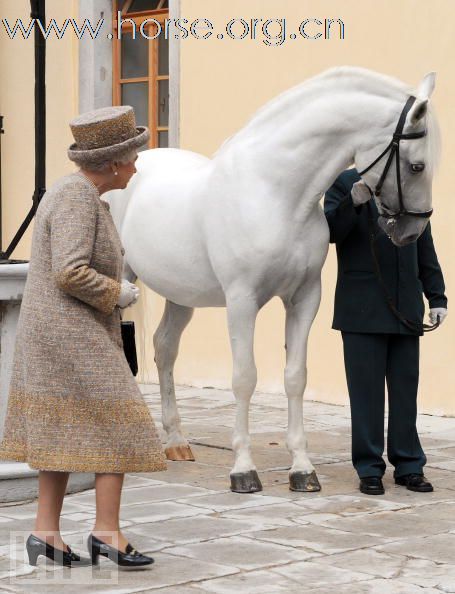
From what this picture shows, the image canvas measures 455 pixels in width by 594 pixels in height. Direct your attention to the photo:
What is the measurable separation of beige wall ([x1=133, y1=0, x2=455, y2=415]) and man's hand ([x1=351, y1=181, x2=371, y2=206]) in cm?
191

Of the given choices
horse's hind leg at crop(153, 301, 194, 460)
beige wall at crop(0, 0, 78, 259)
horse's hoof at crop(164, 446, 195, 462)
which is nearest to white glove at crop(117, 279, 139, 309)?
horse's hoof at crop(164, 446, 195, 462)

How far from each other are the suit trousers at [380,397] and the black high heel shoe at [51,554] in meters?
1.75

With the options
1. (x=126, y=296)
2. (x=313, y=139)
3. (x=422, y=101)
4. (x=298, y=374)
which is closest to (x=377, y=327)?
(x=298, y=374)

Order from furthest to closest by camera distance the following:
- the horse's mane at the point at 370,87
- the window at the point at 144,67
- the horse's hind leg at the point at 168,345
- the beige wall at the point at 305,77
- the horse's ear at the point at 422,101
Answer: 1. the window at the point at 144,67
2. the beige wall at the point at 305,77
3. the horse's hind leg at the point at 168,345
4. the horse's mane at the point at 370,87
5. the horse's ear at the point at 422,101

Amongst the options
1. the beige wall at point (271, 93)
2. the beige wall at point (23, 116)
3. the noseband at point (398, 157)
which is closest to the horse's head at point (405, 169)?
the noseband at point (398, 157)

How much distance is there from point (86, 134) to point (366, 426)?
2.19 metres

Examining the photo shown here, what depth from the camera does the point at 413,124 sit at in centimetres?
536

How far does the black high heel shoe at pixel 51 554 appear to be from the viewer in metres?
4.32

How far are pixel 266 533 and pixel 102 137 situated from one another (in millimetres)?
1663

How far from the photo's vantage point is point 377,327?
5.73 m

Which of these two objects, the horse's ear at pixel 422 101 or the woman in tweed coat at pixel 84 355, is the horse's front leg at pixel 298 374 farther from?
the woman in tweed coat at pixel 84 355

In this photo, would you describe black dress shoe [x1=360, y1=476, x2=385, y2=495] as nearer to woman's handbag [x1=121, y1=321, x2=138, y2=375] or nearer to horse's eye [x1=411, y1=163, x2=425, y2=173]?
horse's eye [x1=411, y1=163, x2=425, y2=173]

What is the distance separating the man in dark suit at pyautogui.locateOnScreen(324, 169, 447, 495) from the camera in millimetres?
5746

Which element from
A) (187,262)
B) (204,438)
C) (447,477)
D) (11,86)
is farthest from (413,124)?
(11,86)
